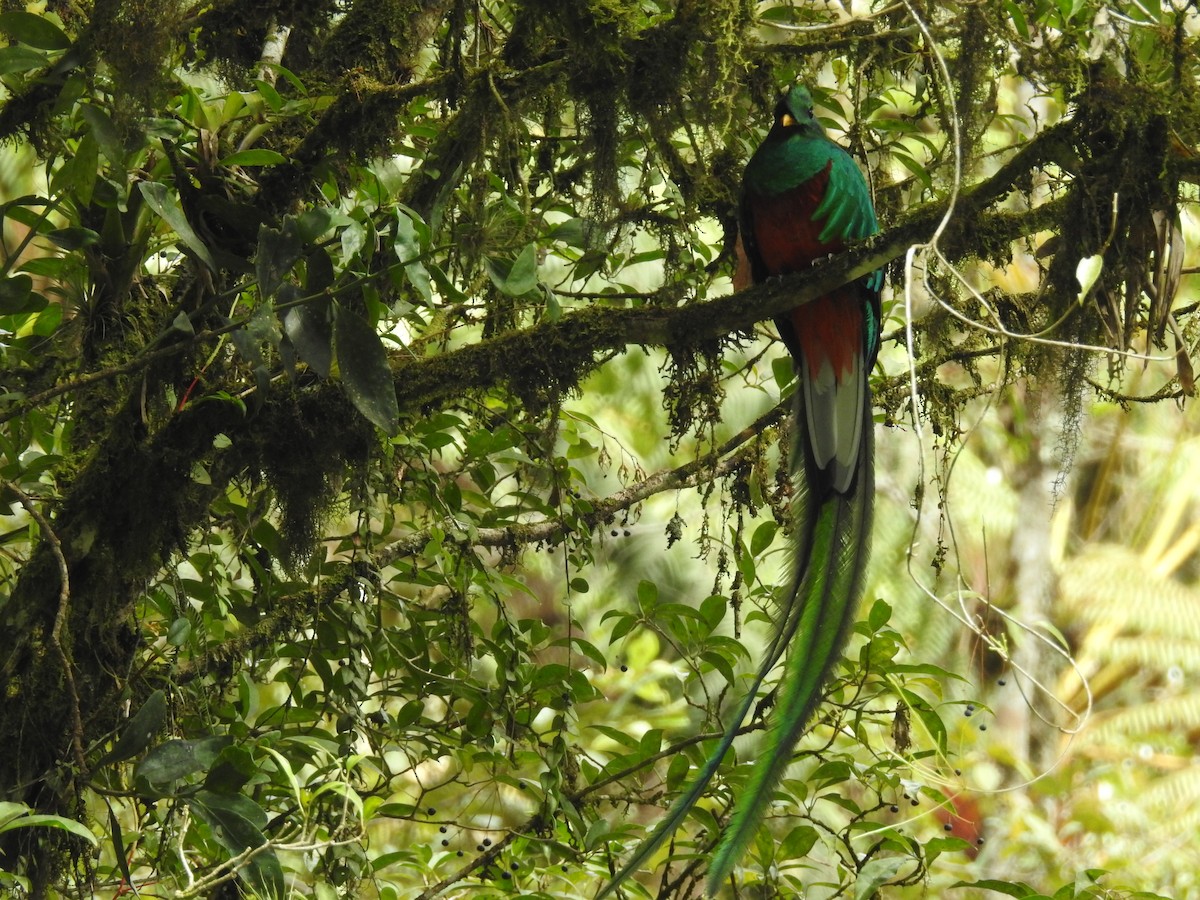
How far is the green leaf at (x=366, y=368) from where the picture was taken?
1393 mm

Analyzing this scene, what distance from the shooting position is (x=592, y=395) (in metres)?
6.31

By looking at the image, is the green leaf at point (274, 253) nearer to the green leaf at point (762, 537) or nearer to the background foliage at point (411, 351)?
the background foliage at point (411, 351)

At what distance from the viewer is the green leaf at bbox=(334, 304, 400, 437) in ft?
4.57

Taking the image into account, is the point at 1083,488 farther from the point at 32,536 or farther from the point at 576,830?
the point at 32,536

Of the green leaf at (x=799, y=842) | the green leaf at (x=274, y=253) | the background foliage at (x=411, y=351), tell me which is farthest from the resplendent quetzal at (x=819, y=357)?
the green leaf at (x=274, y=253)

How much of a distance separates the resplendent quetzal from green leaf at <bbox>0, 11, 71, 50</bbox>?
1.05 metres

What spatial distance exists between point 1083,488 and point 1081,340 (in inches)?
274

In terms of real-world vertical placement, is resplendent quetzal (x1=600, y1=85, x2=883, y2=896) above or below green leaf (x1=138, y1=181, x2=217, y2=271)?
above

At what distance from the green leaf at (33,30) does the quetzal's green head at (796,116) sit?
1125 mm

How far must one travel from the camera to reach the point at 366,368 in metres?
1.40

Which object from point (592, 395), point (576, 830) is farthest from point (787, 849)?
point (592, 395)

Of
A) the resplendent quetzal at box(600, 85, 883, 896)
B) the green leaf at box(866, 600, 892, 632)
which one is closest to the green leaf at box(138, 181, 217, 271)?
the resplendent quetzal at box(600, 85, 883, 896)

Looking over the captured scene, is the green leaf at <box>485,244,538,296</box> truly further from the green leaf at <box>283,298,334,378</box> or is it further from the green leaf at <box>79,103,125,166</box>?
the green leaf at <box>79,103,125,166</box>

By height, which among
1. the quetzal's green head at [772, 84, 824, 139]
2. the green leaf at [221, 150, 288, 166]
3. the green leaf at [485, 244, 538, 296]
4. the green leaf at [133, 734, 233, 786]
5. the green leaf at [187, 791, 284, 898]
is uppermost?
the quetzal's green head at [772, 84, 824, 139]
